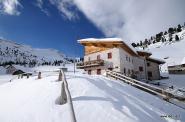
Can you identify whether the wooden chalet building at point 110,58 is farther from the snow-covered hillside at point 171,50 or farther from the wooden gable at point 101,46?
the snow-covered hillside at point 171,50

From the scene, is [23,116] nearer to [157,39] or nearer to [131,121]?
[131,121]

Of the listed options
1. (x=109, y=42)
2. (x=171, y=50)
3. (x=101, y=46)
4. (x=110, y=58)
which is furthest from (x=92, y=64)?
(x=171, y=50)

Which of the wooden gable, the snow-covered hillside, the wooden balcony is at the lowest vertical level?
the wooden balcony

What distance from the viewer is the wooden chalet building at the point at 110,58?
124 ft

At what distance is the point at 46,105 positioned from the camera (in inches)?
311

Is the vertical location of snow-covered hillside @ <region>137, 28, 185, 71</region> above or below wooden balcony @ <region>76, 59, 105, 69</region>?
above

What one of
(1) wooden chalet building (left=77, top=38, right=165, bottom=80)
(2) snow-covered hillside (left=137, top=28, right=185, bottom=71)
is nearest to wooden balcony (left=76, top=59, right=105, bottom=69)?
(1) wooden chalet building (left=77, top=38, right=165, bottom=80)

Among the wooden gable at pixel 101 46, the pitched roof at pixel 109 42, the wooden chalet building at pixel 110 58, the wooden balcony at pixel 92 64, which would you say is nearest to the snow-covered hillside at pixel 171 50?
the wooden chalet building at pixel 110 58

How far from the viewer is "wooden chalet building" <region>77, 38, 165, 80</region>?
3783cm

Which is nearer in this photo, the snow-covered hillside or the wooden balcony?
the wooden balcony

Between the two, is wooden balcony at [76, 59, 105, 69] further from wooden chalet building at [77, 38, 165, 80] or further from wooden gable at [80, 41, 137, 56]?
wooden gable at [80, 41, 137, 56]

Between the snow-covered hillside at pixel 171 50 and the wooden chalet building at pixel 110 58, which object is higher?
the snow-covered hillside at pixel 171 50

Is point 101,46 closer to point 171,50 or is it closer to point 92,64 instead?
point 92,64

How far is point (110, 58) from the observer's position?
38781 mm
